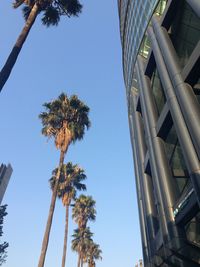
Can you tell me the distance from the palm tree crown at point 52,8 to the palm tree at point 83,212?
148 feet

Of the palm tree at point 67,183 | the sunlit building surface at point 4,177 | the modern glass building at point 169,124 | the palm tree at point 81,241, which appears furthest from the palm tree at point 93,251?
the sunlit building surface at point 4,177

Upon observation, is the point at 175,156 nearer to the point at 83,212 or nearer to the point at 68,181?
the point at 68,181

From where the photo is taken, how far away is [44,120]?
3216cm

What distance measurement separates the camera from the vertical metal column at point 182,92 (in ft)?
47.6

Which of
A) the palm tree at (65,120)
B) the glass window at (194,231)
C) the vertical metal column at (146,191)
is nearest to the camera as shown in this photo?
the glass window at (194,231)

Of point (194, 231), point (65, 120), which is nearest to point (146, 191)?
point (194, 231)

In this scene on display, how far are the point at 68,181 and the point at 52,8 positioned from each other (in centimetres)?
2904

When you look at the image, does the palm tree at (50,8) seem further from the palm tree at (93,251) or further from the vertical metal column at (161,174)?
the palm tree at (93,251)

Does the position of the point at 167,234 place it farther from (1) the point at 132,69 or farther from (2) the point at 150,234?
A: (1) the point at 132,69

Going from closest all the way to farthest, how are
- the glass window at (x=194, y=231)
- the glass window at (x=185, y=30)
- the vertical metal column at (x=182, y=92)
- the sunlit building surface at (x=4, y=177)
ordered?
the vertical metal column at (x=182, y=92) → the glass window at (x=185, y=30) → the glass window at (x=194, y=231) → the sunlit building surface at (x=4, y=177)

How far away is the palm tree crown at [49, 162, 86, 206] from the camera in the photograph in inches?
Answer: 1700

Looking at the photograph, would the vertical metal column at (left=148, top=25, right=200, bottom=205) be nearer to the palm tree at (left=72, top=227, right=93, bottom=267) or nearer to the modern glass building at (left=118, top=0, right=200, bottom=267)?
the modern glass building at (left=118, top=0, right=200, bottom=267)

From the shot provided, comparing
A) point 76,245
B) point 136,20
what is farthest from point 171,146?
point 76,245

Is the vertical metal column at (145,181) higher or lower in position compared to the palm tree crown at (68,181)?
lower
